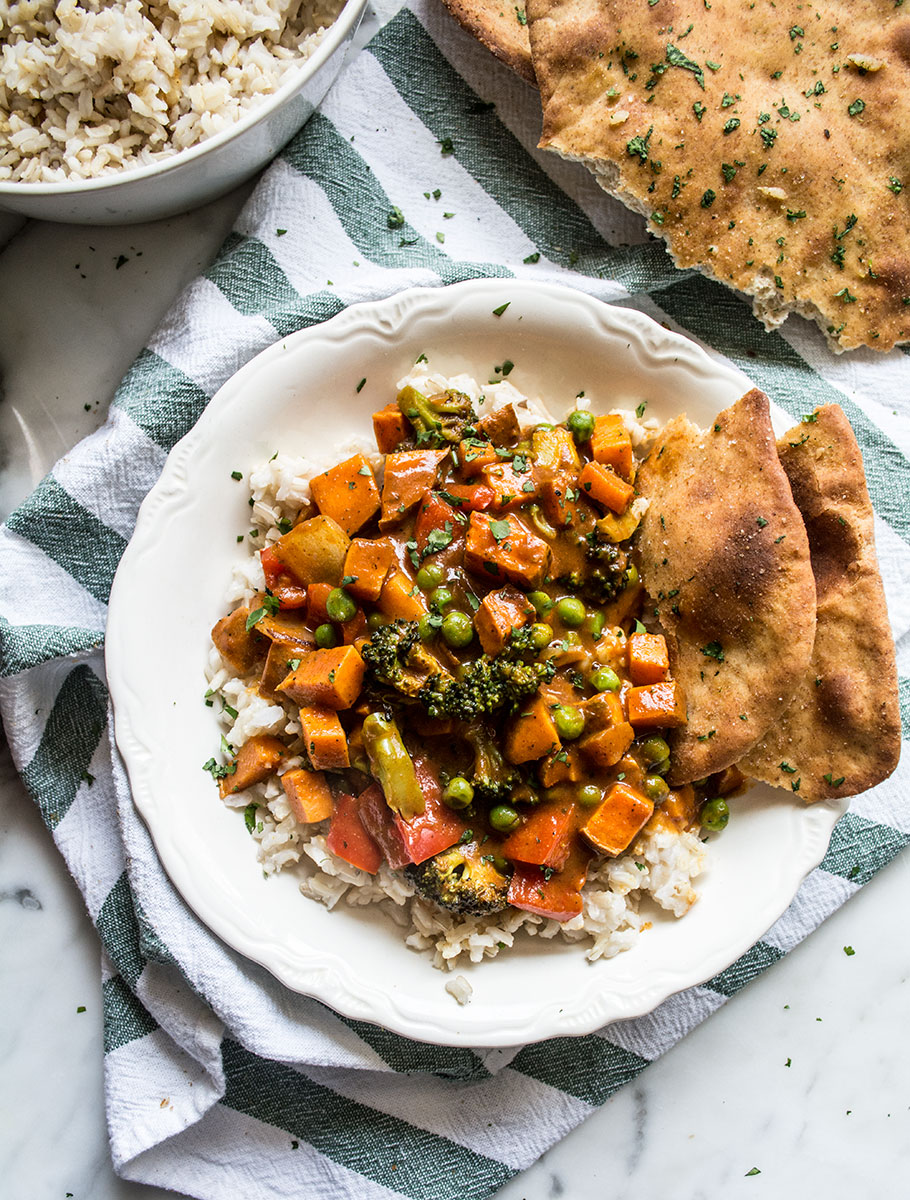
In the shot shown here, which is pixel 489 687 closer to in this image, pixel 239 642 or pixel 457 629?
pixel 457 629

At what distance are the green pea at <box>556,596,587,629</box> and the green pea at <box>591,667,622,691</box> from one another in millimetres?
239

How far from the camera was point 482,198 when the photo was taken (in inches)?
197

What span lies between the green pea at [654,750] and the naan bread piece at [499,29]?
11.1 feet

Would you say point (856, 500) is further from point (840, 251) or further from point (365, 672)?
point (365, 672)

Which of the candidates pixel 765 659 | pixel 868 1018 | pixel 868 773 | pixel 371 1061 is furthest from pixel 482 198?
pixel 868 1018

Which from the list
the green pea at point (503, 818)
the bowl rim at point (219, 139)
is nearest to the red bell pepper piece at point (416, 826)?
the green pea at point (503, 818)

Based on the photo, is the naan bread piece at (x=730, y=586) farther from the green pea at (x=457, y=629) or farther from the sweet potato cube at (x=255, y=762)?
the sweet potato cube at (x=255, y=762)

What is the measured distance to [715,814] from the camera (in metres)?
4.49

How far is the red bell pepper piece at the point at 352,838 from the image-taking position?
4.31 m

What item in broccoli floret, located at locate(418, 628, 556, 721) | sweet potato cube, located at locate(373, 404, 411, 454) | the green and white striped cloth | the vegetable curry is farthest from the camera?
the green and white striped cloth

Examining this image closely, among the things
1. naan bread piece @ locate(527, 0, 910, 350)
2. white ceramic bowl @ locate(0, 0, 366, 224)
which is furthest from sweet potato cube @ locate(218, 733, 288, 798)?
naan bread piece @ locate(527, 0, 910, 350)

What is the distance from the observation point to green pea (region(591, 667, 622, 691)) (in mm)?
4152

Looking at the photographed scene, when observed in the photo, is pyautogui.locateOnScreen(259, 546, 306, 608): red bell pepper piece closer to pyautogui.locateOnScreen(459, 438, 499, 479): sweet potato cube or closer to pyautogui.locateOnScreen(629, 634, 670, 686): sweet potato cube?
pyautogui.locateOnScreen(459, 438, 499, 479): sweet potato cube

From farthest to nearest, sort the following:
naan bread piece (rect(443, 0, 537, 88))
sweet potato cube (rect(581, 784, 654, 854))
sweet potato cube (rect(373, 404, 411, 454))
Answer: naan bread piece (rect(443, 0, 537, 88)), sweet potato cube (rect(373, 404, 411, 454)), sweet potato cube (rect(581, 784, 654, 854))
